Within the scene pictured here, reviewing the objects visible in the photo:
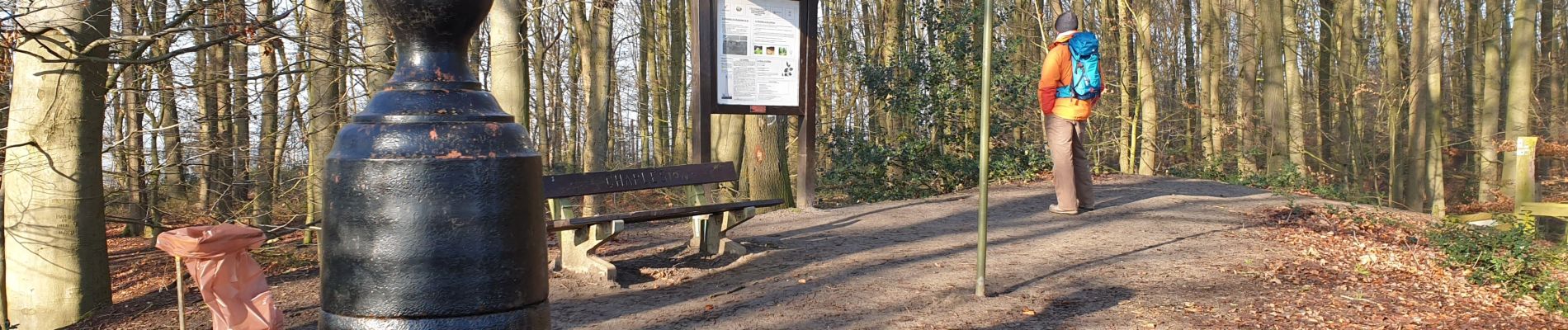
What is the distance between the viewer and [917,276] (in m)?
6.06

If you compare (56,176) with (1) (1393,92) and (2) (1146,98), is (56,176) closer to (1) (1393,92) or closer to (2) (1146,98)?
(2) (1146,98)

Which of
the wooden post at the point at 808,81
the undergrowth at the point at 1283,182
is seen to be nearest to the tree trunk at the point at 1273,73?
the undergrowth at the point at 1283,182

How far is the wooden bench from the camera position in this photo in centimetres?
615

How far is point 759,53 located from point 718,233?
1871 mm

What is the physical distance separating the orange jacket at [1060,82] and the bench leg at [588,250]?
3.54 m

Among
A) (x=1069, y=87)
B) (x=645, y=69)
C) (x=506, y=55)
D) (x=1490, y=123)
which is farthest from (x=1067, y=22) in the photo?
(x=645, y=69)

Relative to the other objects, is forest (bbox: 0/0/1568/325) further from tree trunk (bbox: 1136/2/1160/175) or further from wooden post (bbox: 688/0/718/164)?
wooden post (bbox: 688/0/718/164)

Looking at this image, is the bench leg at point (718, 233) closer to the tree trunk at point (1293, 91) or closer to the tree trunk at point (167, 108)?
the tree trunk at point (167, 108)

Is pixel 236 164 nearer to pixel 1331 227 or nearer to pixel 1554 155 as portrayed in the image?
pixel 1331 227

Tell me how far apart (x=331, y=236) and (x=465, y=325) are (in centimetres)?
37

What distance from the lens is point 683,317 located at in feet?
17.3

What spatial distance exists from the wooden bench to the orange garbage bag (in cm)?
158

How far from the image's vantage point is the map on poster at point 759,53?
7.95 meters

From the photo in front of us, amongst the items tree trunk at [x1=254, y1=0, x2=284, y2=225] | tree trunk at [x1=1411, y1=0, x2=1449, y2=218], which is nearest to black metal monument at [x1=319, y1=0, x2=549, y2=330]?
tree trunk at [x1=254, y1=0, x2=284, y2=225]
